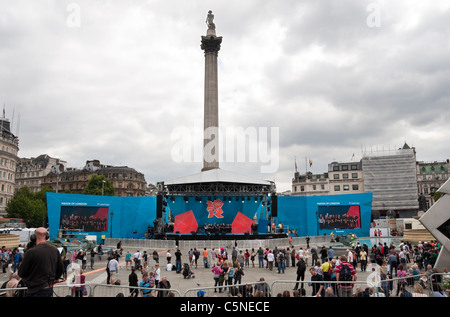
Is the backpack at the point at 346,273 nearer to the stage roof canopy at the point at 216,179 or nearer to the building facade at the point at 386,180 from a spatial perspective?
the stage roof canopy at the point at 216,179

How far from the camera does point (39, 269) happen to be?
513cm

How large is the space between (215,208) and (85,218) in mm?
16046

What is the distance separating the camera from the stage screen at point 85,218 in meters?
39.1

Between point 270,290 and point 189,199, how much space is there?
33.8 meters

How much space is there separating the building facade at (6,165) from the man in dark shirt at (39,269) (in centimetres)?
7196

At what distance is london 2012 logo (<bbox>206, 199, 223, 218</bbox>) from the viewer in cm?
4275

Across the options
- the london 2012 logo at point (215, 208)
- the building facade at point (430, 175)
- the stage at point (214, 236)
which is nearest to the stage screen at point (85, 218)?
the stage at point (214, 236)

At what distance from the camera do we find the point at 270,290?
9.61 meters

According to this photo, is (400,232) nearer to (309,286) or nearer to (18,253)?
(309,286)

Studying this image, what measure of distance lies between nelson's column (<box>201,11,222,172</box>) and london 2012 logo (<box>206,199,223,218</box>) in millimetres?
18951

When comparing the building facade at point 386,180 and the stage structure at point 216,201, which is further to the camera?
the building facade at point 386,180

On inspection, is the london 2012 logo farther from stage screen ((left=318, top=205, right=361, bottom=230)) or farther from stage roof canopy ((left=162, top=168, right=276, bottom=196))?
stage screen ((left=318, top=205, right=361, bottom=230))

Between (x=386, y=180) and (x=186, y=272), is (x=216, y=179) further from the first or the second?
(x=386, y=180)

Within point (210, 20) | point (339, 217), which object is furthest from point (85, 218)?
point (210, 20)
